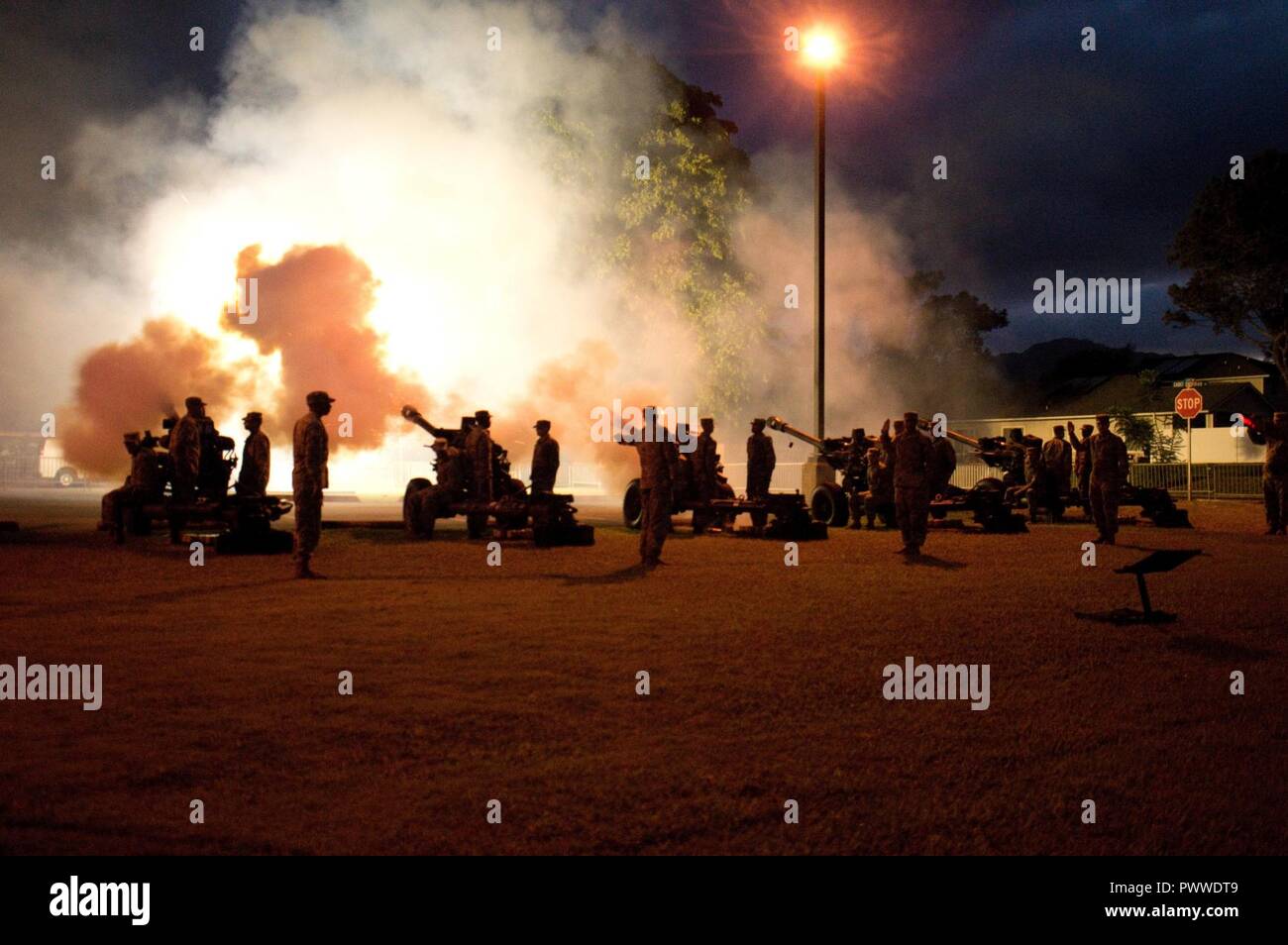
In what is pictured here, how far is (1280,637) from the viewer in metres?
8.69

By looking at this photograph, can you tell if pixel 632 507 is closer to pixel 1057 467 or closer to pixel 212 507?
pixel 212 507

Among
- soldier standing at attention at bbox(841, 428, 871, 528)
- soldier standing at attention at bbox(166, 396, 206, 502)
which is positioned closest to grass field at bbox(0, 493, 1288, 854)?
soldier standing at attention at bbox(166, 396, 206, 502)

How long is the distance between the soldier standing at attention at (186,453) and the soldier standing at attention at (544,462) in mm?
5445

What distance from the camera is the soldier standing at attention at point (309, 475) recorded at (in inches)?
491

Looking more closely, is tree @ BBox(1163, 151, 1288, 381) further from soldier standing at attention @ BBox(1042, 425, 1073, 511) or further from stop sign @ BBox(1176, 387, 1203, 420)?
soldier standing at attention @ BBox(1042, 425, 1073, 511)

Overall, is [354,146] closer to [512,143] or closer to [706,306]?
[512,143]

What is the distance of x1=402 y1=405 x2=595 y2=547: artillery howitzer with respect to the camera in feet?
57.5

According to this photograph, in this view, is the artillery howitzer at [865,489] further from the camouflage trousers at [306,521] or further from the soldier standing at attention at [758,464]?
the camouflage trousers at [306,521]

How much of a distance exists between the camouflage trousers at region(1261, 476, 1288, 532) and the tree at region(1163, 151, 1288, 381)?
92.6 feet

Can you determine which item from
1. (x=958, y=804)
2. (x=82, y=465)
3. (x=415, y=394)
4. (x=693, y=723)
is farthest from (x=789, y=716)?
(x=82, y=465)

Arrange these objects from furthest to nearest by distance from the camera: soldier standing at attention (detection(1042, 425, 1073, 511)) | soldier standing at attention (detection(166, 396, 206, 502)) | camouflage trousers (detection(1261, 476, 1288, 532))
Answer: soldier standing at attention (detection(1042, 425, 1073, 511)) → camouflage trousers (detection(1261, 476, 1288, 532)) → soldier standing at attention (detection(166, 396, 206, 502))

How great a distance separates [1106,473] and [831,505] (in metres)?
6.61

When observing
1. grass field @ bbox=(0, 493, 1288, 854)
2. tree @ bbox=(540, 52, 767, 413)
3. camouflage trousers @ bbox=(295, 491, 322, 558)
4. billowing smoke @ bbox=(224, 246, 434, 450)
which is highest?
tree @ bbox=(540, 52, 767, 413)
